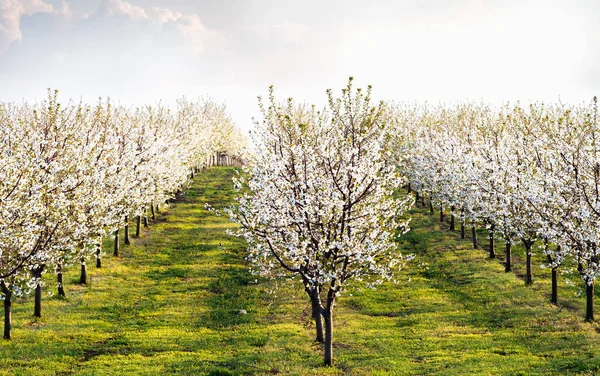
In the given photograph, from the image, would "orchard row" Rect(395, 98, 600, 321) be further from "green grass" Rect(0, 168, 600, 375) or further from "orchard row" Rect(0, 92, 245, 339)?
"orchard row" Rect(0, 92, 245, 339)

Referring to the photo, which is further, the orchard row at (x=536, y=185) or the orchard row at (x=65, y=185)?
the orchard row at (x=536, y=185)

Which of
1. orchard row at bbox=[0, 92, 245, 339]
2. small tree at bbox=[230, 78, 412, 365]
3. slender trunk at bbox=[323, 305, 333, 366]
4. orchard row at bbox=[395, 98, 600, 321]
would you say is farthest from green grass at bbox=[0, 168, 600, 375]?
small tree at bbox=[230, 78, 412, 365]

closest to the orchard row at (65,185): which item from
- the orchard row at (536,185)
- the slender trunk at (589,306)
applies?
the orchard row at (536,185)

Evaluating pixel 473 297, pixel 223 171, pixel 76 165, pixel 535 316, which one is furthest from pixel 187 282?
pixel 223 171

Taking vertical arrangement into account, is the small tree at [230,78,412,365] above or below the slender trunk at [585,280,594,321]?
above

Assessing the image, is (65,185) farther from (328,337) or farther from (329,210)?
(328,337)

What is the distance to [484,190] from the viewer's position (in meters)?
43.7

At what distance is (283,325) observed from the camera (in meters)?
31.5

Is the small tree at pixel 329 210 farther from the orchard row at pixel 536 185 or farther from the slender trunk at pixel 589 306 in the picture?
the slender trunk at pixel 589 306

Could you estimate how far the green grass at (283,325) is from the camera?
80.8 ft

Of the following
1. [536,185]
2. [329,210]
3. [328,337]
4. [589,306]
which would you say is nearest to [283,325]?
[328,337]

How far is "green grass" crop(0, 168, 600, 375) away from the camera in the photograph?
969 inches

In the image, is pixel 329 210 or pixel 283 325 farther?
pixel 283 325

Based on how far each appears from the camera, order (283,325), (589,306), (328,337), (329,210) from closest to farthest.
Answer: (329,210), (328,337), (589,306), (283,325)
